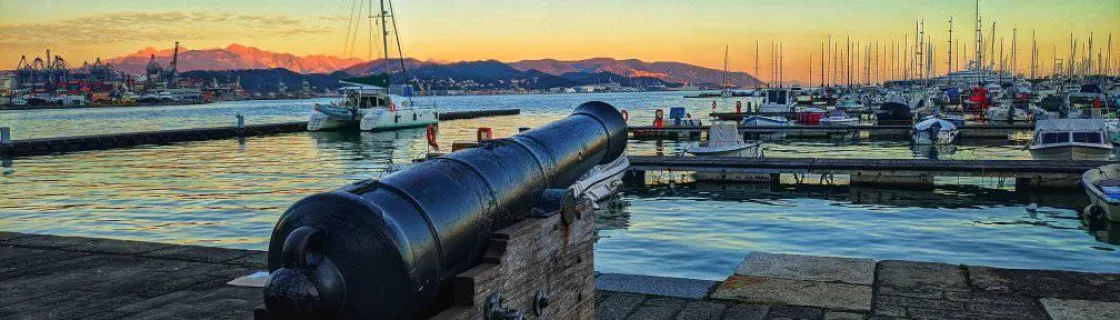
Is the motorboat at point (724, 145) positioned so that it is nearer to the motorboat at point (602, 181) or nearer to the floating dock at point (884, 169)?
the floating dock at point (884, 169)

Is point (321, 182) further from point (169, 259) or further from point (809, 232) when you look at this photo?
point (169, 259)

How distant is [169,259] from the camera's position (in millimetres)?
10031

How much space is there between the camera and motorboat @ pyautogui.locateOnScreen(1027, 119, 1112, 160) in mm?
28406

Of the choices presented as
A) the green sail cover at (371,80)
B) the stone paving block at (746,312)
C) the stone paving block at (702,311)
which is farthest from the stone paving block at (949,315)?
the green sail cover at (371,80)

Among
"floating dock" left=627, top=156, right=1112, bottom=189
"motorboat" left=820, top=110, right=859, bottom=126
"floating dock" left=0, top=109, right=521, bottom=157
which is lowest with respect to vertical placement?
"floating dock" left=627, top=156, right=1112, bottom=189

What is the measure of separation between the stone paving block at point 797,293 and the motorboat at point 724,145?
71.5 feet

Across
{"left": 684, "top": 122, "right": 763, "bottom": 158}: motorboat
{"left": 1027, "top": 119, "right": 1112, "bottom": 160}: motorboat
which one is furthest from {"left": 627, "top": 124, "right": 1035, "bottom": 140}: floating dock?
{"left": 1027, "top": 119, "right": 1112, "bottom": 160}: motorboat

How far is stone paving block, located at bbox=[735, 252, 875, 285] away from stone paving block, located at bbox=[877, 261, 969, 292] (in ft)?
0.49

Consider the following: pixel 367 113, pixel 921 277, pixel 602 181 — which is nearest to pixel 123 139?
pixel 367 113

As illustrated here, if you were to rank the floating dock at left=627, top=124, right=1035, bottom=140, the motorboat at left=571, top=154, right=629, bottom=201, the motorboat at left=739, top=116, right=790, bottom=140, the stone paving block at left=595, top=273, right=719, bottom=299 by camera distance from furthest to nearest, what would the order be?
the motorboat at left=739, top=116, right=790, bottom=140 → the floating dock at left=627, top=124, right=1035, bottom=140 → the motorboat at left=571, top=154, right=629, bottom=201 → the stone paving block at left=595, top=273, right=719, bottom=299

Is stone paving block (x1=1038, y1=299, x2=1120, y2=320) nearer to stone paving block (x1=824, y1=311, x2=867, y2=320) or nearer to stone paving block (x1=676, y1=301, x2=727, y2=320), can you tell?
stone paving block (x1=824, y1=311, x2=867, y2=320)

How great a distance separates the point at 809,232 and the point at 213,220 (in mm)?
13372

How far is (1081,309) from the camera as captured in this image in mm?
7297

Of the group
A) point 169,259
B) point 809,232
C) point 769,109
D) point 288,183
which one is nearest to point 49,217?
point 288,183
